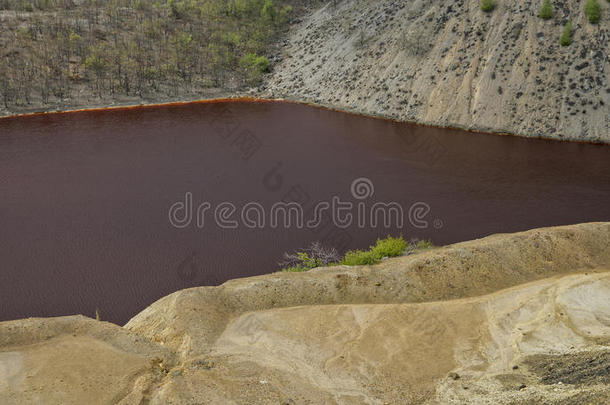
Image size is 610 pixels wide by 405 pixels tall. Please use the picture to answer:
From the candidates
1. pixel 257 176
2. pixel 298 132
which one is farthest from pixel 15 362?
pixel 298 132

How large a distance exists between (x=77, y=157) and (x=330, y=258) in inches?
978

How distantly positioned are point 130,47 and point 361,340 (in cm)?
5764

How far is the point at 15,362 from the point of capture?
609 inches

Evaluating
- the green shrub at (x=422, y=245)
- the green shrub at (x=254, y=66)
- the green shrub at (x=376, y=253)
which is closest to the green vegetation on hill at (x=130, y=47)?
the green shrub at (x=254, y=66)

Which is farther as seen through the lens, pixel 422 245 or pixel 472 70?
pixel 472 70

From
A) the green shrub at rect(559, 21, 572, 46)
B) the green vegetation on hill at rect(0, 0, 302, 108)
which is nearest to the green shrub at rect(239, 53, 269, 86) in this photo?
the green vegetation on hill at rect(0, 0, 302, 108)

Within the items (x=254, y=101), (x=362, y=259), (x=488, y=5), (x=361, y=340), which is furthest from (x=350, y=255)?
(x=254, y=101)

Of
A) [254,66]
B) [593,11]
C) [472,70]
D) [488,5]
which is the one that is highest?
[488,5]

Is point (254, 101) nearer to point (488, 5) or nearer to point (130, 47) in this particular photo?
point (130, 47)

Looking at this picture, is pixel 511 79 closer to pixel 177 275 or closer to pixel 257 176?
pixel 257 176

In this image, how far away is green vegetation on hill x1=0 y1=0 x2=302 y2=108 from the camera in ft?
188

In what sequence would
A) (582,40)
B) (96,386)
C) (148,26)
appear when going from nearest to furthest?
1. (96,386)
2. (582,40)
3. (148,26)

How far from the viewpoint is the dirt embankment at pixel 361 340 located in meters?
14.2

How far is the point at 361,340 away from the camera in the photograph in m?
16.7
